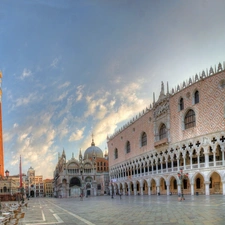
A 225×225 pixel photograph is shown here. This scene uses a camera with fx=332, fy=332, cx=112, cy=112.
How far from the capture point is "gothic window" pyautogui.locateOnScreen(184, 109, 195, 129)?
4247 centimetres

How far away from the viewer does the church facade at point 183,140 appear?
38188 millimetres

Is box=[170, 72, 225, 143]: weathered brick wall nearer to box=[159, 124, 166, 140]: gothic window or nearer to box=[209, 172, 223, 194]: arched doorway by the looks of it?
box=[159, 124, 166, 140]: gothic window

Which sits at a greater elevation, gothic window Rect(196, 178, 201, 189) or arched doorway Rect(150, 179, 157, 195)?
gothic window Rect(196, 178, 201, 189)

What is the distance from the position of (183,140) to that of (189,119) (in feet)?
9.46

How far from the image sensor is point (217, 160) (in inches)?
1556

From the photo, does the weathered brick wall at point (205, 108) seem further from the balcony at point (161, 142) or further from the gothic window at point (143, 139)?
the gothic window at point (143, 139)

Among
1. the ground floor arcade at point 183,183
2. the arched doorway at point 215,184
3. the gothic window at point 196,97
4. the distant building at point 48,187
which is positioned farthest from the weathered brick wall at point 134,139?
the distant building at point 48,187

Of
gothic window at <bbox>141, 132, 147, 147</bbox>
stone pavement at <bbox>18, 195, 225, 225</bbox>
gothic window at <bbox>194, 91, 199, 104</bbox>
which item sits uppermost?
gothic window at <bbox>194, 91, 199, 104</bbox>

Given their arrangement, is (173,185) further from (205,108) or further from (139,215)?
(139,215)

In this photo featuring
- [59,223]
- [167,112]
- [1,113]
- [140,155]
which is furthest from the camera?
[1,113]

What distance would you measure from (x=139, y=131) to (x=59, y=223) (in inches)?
1807

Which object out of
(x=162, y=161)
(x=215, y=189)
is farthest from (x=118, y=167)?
(x=215, y=189)

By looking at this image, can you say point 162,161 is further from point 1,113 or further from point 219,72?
point 1,113

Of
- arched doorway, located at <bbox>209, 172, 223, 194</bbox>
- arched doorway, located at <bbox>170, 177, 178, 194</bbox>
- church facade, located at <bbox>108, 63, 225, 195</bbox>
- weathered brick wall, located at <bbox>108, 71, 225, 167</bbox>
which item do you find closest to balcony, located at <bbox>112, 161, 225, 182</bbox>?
church facade, located at <bbox>108, 63, 225, 195</bbox>
